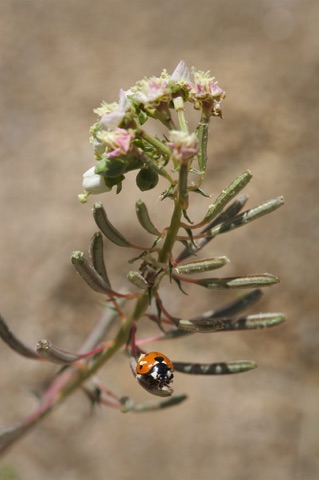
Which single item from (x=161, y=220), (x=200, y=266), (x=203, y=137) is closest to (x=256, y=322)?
(x=200, y=266)

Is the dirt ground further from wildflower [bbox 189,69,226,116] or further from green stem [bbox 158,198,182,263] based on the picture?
wildflower [bbox 189,69,226,116]

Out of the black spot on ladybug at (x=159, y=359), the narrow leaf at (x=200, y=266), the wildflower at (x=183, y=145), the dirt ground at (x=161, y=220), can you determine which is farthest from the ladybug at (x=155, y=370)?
the dirt ground at (x=161, y=220)

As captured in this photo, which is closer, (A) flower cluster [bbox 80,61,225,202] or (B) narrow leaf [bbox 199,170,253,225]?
(A) flower cluster [bbox 80,61,225,202]

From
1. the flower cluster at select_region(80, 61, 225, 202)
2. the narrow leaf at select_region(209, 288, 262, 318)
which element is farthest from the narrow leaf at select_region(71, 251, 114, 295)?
the narrow leaf at select_region(209, 288, 262, 318)

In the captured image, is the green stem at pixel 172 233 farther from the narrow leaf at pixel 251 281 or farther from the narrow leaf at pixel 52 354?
the narrow leaf at pixel 52 354

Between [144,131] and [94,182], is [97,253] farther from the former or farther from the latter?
[144,131]

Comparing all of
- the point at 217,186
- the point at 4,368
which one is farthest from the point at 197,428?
the point at 217,186

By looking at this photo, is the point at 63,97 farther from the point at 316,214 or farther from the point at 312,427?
the point at 312,427
